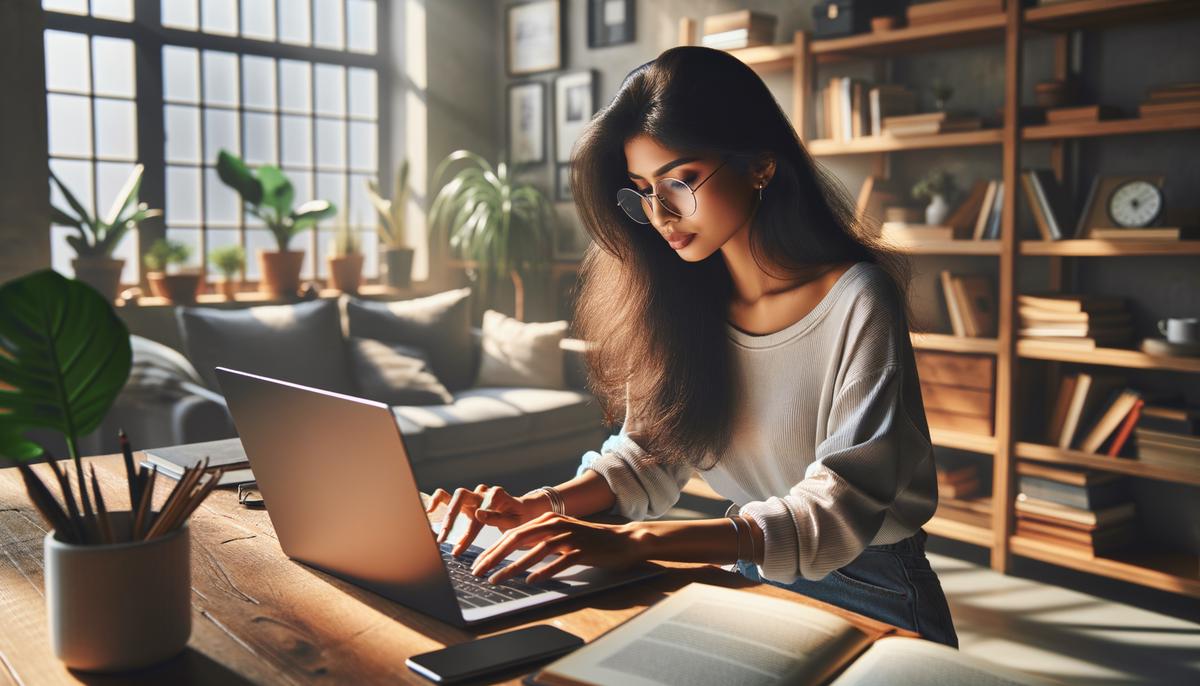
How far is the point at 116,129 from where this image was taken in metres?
4.49

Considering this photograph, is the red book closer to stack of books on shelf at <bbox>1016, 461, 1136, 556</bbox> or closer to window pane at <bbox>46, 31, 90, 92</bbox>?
A: stack of books on shelf at <bbox>1016, 461, 1136, 556</bbox>

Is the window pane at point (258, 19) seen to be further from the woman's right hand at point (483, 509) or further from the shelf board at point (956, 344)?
the woman's right hand at point (483, 509)

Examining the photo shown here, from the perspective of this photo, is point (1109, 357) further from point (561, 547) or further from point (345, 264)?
point (345, 264)

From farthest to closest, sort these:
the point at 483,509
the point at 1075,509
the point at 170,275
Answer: the point at 170,275 → the point at 1075,509 → the point at 483,509

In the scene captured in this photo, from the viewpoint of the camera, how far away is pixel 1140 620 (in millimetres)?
2943

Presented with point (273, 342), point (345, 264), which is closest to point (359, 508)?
point (273, 342)

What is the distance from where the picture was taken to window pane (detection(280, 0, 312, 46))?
5004 mm

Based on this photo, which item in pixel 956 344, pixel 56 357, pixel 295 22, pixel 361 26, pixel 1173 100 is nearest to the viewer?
pixel 56 357

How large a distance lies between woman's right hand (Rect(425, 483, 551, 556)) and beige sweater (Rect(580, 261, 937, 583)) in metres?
0.20

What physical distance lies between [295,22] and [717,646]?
491cm

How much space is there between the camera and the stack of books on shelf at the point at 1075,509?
318 centimetres

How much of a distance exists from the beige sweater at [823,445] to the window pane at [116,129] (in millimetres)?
3825

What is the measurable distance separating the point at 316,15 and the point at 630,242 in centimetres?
410

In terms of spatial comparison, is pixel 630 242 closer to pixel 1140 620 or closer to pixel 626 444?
pixel 626 444
